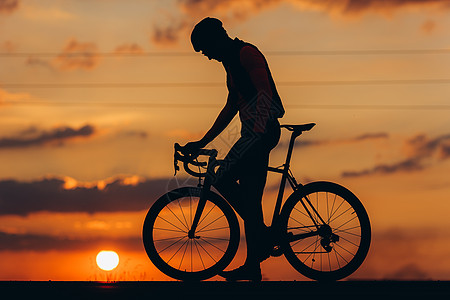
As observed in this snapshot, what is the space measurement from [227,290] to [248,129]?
144cm

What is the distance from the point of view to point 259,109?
277 inches

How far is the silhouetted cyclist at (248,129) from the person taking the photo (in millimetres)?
7039

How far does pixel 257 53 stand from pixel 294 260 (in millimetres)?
2023

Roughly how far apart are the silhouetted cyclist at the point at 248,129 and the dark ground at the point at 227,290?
0.42 metres

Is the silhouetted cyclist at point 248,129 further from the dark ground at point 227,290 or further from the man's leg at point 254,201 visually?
the dark ground at point 227,290

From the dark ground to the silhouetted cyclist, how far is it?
422 millimetres

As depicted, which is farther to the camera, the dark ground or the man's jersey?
the man's jersey

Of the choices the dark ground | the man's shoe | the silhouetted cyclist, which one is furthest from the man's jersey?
the dark ground

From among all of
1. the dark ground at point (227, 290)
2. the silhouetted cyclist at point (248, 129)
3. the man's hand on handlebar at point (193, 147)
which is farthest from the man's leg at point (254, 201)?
the man's hand on handlebar at point (193, 147)

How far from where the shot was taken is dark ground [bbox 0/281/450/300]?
6195mm

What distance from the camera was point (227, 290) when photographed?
6.64m

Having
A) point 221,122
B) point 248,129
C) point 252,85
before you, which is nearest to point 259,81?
point 252,85

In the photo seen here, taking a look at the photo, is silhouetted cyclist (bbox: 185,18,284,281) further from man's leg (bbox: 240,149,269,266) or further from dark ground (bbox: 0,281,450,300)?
dark ground (bbox: 0,281,450,300)

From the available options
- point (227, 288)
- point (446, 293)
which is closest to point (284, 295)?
point (227, 288)
